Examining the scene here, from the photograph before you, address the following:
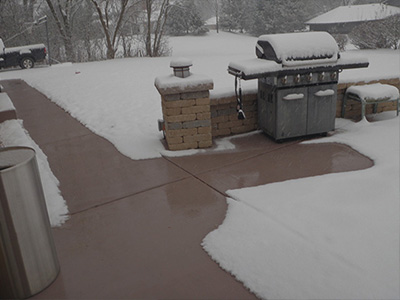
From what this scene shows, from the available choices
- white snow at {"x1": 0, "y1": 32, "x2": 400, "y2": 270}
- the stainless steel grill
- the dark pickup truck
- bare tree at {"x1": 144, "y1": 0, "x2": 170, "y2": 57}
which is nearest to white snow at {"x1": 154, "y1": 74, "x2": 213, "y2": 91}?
white snow at {"x1": 0, "y1": 32, "x2": 400, "y2": 270}

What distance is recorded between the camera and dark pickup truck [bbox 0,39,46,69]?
14844 millimetres

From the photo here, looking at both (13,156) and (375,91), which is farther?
(375,91)

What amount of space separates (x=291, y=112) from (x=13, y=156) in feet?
11.3

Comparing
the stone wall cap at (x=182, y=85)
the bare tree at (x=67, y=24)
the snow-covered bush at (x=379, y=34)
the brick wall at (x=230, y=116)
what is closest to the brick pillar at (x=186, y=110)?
the stone wall cap at (x=182, y=85)

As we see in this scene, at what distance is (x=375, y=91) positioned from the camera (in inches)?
212

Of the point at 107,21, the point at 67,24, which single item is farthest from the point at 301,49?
the point at 67,24

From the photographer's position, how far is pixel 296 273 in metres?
2.40

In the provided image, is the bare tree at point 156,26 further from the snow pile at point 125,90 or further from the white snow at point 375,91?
the white snow at point 375,91

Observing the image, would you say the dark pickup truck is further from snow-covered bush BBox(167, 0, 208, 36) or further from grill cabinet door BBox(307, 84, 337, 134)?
snow-covered bush BBox(167, 0, 208, 36)

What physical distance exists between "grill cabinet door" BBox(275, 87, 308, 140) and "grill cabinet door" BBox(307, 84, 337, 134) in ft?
0.28

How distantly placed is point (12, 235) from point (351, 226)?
238 cm

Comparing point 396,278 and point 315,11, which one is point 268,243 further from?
point 315,11

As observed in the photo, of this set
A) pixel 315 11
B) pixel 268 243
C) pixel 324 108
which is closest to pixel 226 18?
pixel 315 11

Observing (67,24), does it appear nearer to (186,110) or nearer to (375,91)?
(186,110)
